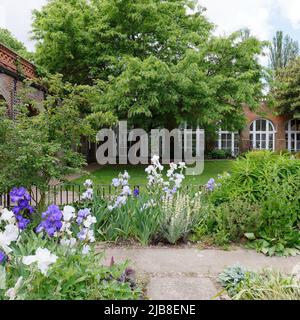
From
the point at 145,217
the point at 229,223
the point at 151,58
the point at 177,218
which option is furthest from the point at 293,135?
the point at 145,217

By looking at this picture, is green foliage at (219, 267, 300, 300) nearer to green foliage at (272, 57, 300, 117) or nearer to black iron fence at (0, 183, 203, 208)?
black iron fence at (0, 183, 203, 208)

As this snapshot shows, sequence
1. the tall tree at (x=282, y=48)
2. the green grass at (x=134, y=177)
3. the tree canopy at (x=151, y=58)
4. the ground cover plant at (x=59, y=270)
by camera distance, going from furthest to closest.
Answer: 1. the tall tree at (x=282, y=48)
2. the tree canopy at (x=151, y=58)
3. the green grass at (x=134, y=177)
4. the ground cover plant at (x=59, y=270)

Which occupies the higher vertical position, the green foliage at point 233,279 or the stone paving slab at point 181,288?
the green foliage at point 233,279

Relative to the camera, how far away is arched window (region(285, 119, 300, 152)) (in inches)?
1153

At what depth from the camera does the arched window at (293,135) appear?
96.1 feet

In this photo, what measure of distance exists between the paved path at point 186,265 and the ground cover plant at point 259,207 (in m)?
0.31

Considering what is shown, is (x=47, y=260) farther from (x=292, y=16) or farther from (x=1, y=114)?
(x=292, y=16)

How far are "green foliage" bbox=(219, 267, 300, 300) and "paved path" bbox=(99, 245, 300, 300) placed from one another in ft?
0.46

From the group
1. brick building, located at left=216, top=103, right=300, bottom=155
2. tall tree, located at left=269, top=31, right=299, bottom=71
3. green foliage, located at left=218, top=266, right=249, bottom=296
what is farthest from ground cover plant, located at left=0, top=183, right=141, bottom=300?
tall tree, located at left=269, top=31, right=299, bottom=71

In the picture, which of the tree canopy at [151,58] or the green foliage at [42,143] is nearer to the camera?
the green foliage at [42,143]

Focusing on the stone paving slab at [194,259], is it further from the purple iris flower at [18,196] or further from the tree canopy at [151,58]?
the tree canopy at [151,58]

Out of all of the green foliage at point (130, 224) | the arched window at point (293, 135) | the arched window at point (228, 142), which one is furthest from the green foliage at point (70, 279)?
the arched window at point (293, 135)

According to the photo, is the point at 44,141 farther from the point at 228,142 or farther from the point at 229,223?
the point at 228,142

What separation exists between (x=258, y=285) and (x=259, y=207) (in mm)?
2053
